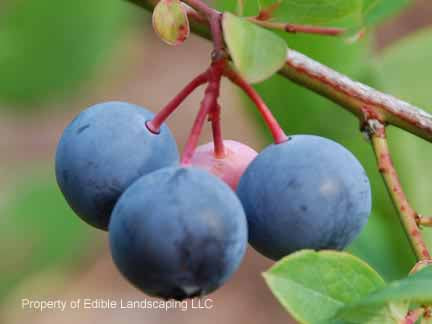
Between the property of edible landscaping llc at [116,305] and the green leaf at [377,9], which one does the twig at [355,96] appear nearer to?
the green leaf at [377,9]

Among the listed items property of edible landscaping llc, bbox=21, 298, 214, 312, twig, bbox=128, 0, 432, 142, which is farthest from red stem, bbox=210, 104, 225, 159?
property of edible landscaping llc, bbox=21, 298, 214, 312

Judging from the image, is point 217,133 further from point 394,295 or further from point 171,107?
point 394,295

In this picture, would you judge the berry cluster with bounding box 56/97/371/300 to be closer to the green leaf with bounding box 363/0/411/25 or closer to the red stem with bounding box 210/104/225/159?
the red stem with bounding box 210/104/225/159

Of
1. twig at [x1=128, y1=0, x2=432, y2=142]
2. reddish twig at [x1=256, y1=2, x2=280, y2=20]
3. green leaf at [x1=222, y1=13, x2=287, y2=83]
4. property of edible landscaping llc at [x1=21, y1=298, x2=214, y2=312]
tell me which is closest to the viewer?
green leaf at [x1=222, y1=13, x2=287, y2=83]

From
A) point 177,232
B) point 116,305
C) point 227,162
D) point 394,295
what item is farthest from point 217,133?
point 116,305

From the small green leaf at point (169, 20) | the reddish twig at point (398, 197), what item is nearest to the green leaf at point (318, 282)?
the reddish twig at point (398, 197)

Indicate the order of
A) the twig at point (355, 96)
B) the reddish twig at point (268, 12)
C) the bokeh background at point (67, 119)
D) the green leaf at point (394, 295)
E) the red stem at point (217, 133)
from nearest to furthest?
1. the green leaf at point (394, 295)
2. the red stem at point (217, 133)
3. the reddish twig at point (268, 12)
4. the twig at point (355, 96)
5. the bokeh background at point (67, 119)
